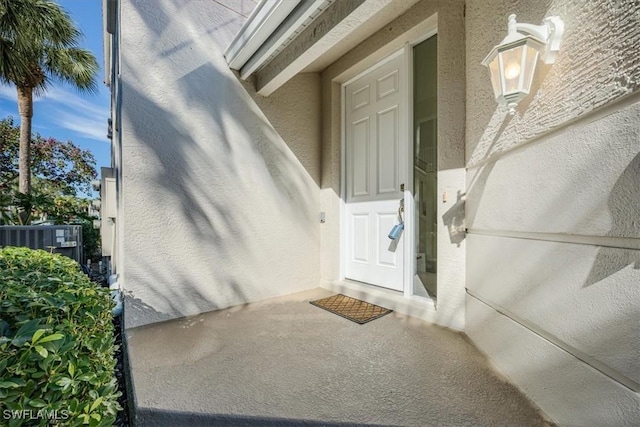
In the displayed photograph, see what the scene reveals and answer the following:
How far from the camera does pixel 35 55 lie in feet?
22.7

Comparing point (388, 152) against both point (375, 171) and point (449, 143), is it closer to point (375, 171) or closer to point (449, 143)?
point (375, 171)

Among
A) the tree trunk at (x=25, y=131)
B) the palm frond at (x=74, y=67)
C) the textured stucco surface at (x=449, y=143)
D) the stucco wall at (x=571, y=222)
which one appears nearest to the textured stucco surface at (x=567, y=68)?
the stucco wall at (x=571, y=222)

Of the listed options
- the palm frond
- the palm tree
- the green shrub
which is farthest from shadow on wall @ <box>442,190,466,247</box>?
the palm frond

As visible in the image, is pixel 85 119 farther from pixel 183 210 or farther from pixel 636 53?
pixel 636 53

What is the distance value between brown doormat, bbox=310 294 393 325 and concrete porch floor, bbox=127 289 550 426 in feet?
0.41

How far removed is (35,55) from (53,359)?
9443mm

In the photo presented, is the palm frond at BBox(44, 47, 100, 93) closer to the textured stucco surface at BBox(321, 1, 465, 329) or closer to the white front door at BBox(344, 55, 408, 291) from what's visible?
the white front door at BBox(344, 55, 408, 291)

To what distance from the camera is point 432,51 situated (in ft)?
10.6

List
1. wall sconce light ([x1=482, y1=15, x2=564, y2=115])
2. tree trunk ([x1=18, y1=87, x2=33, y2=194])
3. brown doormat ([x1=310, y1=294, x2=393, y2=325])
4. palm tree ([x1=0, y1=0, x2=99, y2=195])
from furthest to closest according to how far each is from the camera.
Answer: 1. tree trunk ([x1=18, y1=87, x2=33, y2=194])
2. palm tree ([x1=0, y1=0, x2=99, y2=195])
3. brown doormat ([x1=310, y1=294, x2=393, y2=325])
4. wall sconce light ([x1=482, y1=15, x2=564, y2=115])

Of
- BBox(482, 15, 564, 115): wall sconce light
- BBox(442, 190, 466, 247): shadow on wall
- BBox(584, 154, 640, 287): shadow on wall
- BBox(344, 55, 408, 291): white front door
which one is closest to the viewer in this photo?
BBox(584, 154, 640, 287): shadow on wall

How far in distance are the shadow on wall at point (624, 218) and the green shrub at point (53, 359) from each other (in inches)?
85.7

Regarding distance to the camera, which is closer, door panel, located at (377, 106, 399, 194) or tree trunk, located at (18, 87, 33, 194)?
door panel, located at (377, 106, 399, 194)

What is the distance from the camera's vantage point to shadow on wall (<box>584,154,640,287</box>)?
113 centimetres

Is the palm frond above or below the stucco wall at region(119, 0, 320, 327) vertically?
above
